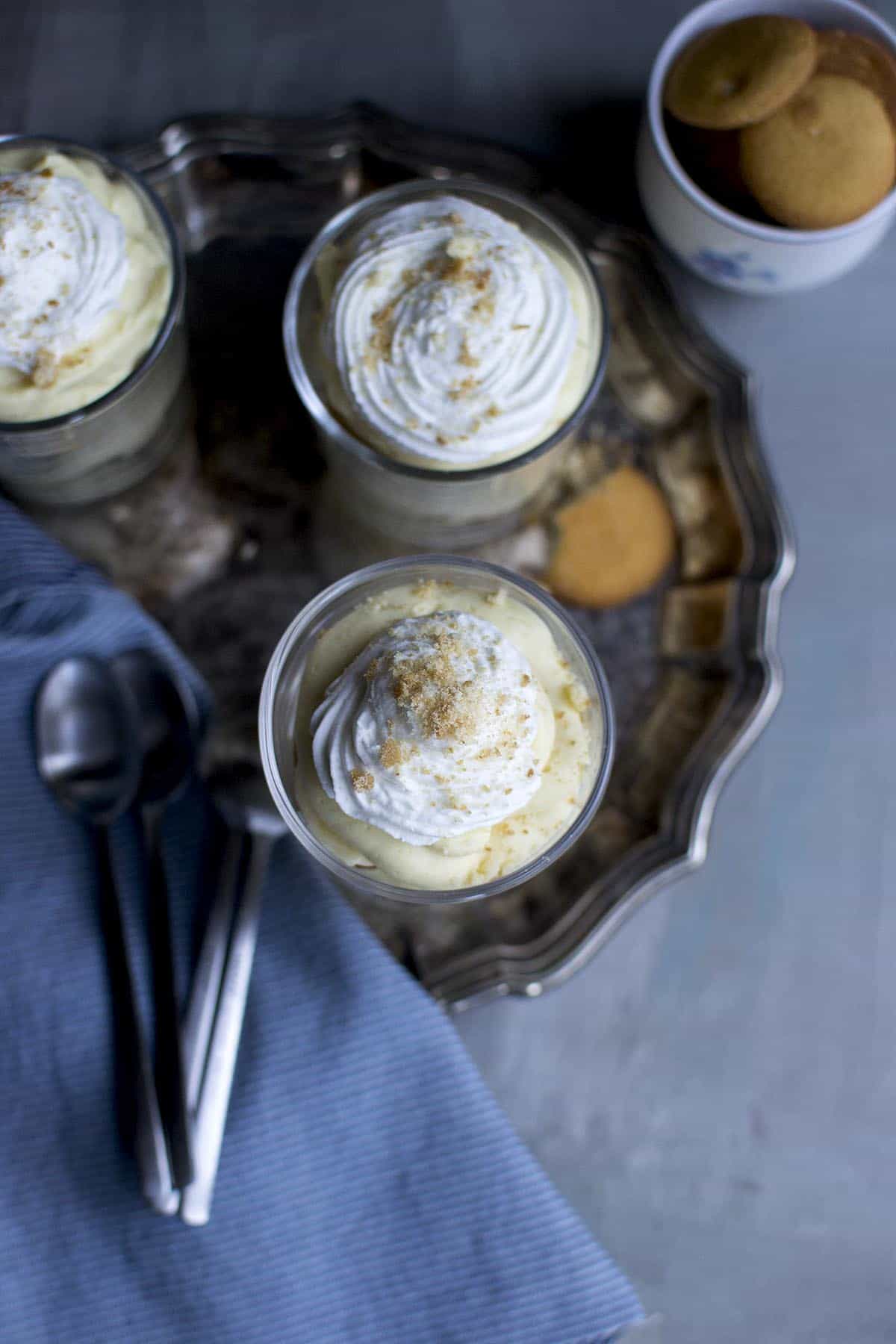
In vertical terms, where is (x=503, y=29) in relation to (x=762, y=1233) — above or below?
above

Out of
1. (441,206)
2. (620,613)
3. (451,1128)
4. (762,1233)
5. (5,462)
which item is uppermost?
(441,206)

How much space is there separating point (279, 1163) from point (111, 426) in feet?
2.21

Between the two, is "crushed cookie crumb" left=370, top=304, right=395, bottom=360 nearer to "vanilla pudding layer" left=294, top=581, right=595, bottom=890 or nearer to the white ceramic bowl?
"vanilla pudding layer" left=294, top=581, right=595, bottom=890

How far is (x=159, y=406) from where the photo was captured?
1.05m

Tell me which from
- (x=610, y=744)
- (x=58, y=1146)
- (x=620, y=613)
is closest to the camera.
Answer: (x=610, y=744)

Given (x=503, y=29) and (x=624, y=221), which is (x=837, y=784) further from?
(x=503, y=29)

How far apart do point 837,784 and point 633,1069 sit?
0.37m

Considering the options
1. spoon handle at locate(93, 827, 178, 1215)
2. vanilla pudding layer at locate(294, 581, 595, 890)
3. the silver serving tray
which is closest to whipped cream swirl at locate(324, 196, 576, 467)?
vanilla pudding layer at locate(294, 581, 595, 890)

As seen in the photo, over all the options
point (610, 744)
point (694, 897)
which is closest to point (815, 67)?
point (610, 744)

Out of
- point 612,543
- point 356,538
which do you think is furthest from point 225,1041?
point 612,543

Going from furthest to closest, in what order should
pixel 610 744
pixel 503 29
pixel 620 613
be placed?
pixel 503 29
pixel 620 613
pixel 610 744

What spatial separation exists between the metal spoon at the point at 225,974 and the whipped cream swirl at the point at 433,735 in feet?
0.77

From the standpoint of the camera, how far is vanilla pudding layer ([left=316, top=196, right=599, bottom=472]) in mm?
889

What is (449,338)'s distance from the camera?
0.89 meters
